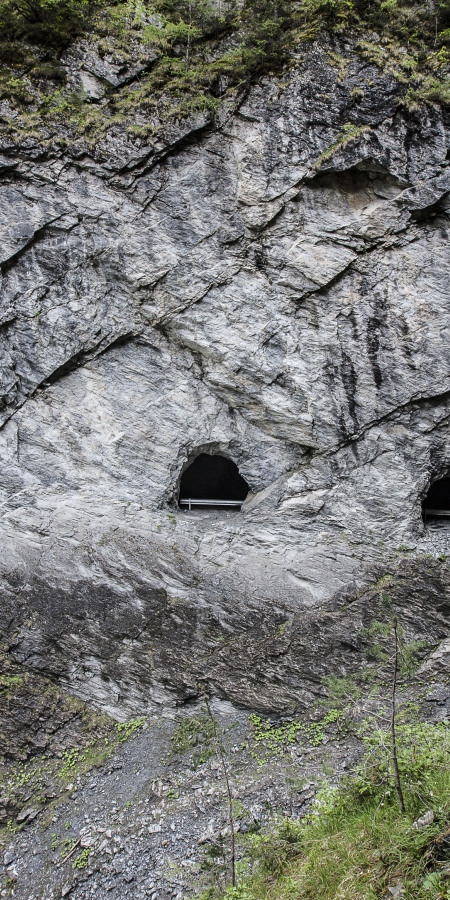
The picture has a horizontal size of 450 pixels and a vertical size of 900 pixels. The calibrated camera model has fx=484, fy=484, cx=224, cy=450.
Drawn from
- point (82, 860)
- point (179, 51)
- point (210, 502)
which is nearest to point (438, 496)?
point (210, 502)

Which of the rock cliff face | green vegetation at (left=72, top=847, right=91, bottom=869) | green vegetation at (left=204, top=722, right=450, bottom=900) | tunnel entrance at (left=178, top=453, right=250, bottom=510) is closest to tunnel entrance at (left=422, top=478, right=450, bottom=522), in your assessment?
the rock cliff face

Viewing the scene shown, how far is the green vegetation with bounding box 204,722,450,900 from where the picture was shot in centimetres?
407

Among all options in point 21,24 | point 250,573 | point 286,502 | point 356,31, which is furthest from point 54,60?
point 250,573

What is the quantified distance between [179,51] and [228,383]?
6502 millimetres

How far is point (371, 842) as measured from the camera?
4.65m

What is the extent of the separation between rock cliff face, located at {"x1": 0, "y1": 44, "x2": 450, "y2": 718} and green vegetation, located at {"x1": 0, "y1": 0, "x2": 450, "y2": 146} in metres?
0.38

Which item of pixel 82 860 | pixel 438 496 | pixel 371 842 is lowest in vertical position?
pixel 82 860

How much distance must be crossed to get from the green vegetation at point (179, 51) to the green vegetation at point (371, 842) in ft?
30.7

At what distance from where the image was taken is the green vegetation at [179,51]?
8.82 meters

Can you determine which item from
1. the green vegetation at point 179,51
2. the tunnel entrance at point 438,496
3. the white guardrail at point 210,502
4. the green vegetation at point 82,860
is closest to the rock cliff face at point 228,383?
the green vegetation at point 179,51

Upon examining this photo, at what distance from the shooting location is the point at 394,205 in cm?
884

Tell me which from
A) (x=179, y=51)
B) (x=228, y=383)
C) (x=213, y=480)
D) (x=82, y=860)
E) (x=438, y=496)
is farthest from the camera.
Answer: (x=213, y=480)

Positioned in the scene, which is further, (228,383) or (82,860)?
(228,383)

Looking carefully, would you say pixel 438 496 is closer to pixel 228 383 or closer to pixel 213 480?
pixel 213 480
